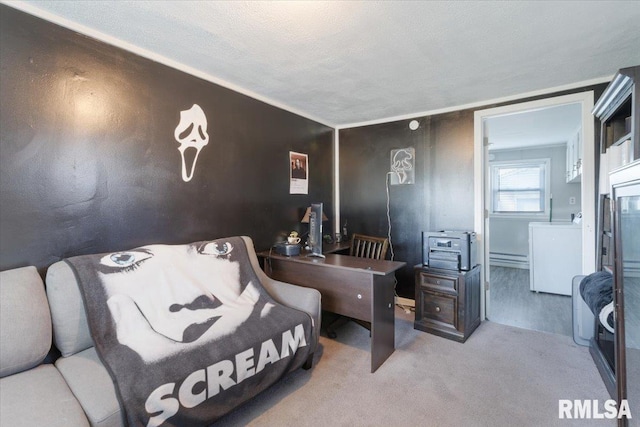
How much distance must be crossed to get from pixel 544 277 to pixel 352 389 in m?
3.46

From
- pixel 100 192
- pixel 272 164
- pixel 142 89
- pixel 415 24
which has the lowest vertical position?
pixel 100 192

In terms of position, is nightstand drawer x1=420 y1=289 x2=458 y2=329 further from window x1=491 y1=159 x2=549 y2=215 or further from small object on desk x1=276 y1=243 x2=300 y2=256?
window x1=491 y1=159 x2=549 y2=215

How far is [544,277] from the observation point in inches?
157

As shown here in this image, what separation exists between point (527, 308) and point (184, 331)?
3.69m

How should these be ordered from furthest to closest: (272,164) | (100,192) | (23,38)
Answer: (272,164) → (100,192) → (23,38)

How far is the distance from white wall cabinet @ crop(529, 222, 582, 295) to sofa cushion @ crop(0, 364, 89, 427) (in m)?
4.81

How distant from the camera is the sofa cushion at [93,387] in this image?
1200mm

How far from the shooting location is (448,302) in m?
2.76

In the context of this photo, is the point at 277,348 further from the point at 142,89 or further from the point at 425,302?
the point at 142,89

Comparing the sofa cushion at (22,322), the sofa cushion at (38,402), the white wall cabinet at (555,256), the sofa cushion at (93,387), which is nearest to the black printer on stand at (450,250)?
the white wall cabinet at (555,256)

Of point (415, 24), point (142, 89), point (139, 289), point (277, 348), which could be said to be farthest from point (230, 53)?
point (277, 348)

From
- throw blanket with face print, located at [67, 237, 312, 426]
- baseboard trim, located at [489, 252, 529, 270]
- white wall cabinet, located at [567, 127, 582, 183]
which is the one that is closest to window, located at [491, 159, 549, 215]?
white wall cabinet, located at [567, 127, 582, 183]

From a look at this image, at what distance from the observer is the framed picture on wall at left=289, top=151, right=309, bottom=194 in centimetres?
337

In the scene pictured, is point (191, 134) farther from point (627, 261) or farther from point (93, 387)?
point (627, 261)
